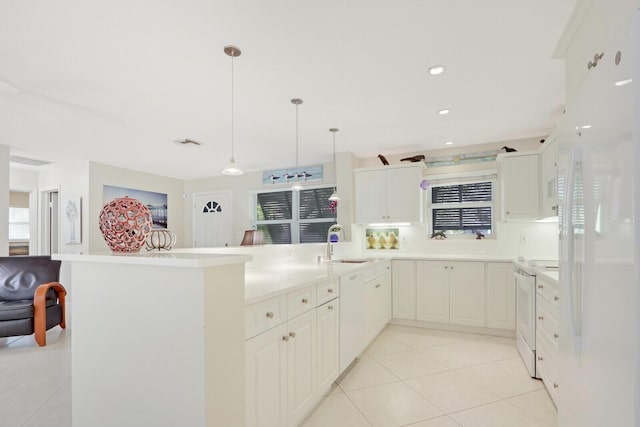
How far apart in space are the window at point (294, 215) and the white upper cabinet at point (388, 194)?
0.88 m

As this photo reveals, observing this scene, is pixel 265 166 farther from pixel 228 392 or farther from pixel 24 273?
pixel 228 392

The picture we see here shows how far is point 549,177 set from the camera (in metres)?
3.22

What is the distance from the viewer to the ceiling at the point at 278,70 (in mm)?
1782

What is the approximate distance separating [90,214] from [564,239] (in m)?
6.33

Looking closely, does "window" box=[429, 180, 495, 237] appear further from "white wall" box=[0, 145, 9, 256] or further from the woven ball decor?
"white wall" box=[0, 145, 9, 256]

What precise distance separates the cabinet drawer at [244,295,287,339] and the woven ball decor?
2.08ft

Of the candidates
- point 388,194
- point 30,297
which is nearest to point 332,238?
point 388,194

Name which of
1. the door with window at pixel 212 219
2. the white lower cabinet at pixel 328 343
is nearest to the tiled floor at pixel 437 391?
the white lower cabinet at pixel 328 343

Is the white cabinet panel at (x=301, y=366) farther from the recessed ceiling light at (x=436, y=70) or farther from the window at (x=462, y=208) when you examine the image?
the window at (x=462, y=208)

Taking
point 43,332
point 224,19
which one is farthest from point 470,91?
point 43,332

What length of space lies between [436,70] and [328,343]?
2.31 metres

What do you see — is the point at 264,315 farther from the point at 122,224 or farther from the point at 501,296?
the point at 501,296

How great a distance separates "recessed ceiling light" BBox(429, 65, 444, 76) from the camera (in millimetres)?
2361

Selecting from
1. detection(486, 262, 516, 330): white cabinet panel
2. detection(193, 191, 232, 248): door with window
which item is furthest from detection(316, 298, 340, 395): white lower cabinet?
detection(193, 191, 232, 248): door with window
